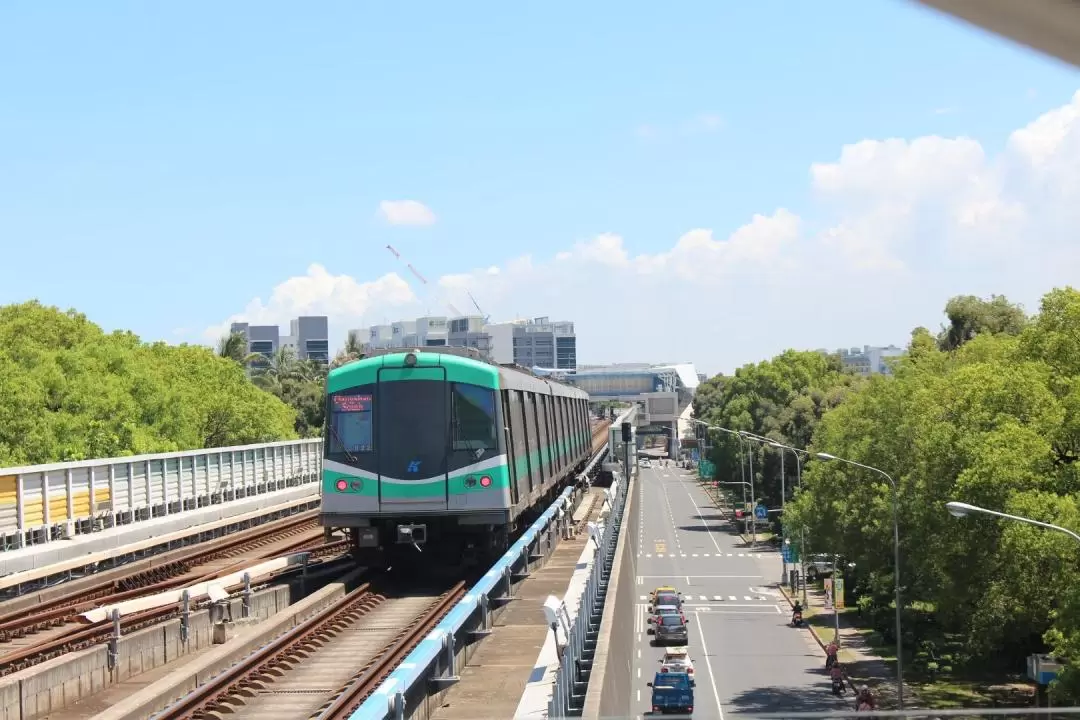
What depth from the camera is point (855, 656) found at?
4200 cm

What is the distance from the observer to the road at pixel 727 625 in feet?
113

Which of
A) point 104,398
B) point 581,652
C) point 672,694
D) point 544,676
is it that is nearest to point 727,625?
point 672,694

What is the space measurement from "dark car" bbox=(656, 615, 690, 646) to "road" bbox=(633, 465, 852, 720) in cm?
66

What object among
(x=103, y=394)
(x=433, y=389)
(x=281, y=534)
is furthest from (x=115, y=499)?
(x=103, y=394)

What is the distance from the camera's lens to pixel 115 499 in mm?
24766

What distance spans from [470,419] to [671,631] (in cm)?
2670

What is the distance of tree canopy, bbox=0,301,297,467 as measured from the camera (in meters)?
33.5

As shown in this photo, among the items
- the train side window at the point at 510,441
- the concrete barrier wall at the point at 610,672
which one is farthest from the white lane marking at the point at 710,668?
the concrete barrier wall at the point at 610,672

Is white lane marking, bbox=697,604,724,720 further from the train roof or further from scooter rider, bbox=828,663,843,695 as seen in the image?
the train roof

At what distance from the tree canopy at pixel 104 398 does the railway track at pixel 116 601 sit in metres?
8.66

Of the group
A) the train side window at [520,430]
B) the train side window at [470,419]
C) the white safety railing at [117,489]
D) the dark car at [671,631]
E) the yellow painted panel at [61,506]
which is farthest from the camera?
the dark car at [671,631]

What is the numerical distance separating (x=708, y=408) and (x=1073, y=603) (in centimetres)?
11058

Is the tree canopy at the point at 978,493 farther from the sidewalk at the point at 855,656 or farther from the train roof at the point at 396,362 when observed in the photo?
the train roof at the point at 396,362

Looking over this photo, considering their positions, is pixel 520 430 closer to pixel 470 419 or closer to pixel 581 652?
pixel 470 419
